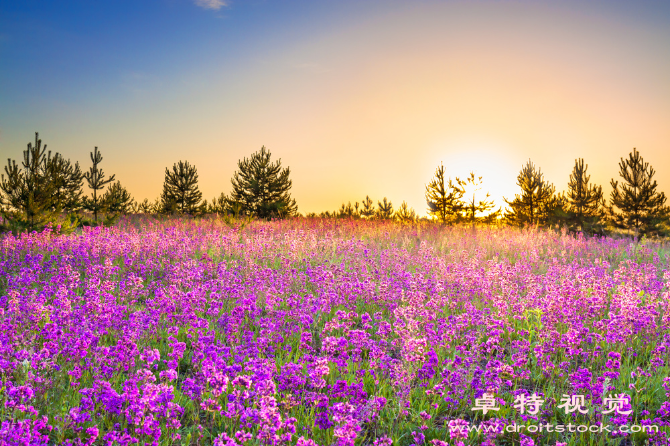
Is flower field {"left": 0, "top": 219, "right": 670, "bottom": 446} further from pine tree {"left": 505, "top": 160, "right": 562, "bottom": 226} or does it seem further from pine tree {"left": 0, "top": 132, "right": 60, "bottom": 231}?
pine tree {"left": 505, "top": 160, "right": 562, "bottom": 226}

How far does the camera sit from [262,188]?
30859 millimetres

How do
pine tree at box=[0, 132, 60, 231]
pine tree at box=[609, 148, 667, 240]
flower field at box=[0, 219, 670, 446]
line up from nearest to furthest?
flower field at box=[0, 219, 670, 446] → pine tree at box=[0, 132, 60, 231] → pine tree at box=[609, 148, 667, 240]

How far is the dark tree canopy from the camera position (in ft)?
100

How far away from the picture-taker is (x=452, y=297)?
598 centimetres

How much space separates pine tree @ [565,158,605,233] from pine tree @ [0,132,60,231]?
29.0 m

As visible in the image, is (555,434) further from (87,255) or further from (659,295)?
(87,255)

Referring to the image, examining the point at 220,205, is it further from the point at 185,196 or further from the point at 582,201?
the point at 582,201

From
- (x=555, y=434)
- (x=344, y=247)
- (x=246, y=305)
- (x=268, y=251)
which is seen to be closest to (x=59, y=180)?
(x=268, y=251)

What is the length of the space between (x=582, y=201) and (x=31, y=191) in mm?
30514

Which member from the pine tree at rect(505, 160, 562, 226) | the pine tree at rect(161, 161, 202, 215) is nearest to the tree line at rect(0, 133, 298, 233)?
the pine tree at rect(161, 161, 202, 215)

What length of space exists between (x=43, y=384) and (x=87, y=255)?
5.26 m

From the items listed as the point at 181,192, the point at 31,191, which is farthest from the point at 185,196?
the point at 31,191

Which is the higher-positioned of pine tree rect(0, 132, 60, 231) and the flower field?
pine tree rect(0, 132, 60, 231)

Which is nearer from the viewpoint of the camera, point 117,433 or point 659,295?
point 117,433
